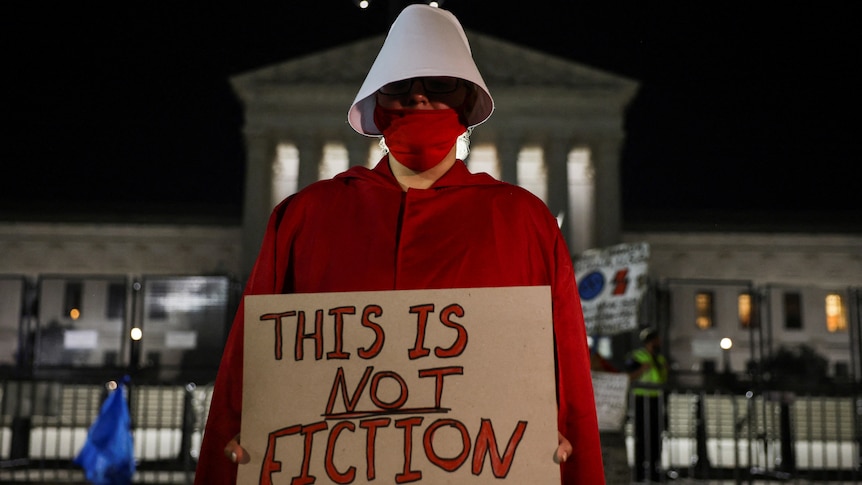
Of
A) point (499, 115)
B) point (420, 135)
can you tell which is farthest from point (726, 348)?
point (499, 115)

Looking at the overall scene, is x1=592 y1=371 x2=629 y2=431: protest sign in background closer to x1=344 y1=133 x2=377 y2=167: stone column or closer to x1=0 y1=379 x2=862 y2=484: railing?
x1=0 y1=379 x2=862 y2=484: railing

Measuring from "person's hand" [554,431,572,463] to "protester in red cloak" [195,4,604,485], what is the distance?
5.0 inches

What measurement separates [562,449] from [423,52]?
1.17m

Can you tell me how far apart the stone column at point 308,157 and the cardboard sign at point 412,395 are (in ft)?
158

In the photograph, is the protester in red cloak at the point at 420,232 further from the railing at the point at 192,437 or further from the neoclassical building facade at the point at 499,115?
the neoclassical building facade at the point at 499,115

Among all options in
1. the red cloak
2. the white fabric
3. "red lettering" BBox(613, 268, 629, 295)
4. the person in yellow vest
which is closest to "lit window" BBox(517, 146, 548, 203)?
the person in yellow vest

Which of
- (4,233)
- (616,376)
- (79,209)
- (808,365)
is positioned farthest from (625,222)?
(616,376)


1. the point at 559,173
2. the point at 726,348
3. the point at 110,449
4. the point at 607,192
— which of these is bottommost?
the point at 110,449

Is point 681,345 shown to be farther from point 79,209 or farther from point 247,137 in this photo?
point 79,209

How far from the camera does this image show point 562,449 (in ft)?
7.57

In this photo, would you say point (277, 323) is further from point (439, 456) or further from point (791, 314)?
point (791, 314)

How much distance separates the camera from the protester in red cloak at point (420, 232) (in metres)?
2.54

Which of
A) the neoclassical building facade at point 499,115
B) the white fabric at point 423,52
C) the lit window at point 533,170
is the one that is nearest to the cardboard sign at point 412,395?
the white fabric at point 423,52

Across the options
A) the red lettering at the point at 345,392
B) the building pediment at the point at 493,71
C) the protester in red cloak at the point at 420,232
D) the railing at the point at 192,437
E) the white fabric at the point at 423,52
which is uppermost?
the building pediment at the point at 493,71
